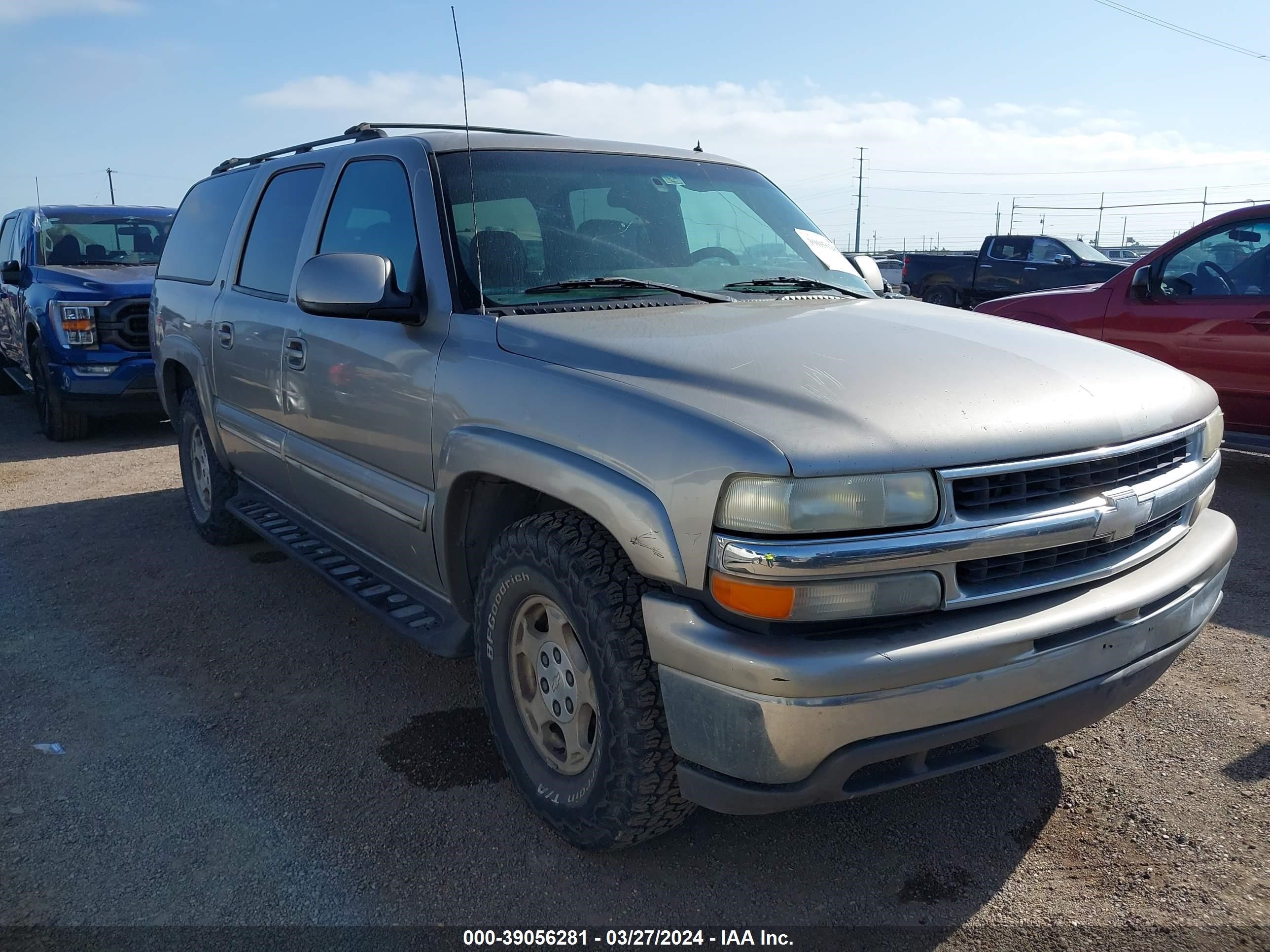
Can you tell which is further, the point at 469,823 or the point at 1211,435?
the point at 1211,435

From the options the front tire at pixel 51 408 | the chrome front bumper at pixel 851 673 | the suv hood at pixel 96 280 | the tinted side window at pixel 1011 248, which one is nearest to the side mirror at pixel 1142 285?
the chrome front bumper at pixel 851 673

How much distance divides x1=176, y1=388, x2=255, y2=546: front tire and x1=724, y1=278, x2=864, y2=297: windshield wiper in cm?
294

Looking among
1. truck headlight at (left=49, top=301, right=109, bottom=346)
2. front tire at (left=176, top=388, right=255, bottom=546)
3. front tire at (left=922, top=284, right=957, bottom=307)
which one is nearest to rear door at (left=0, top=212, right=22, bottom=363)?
truck headlight at (left=49, top=301, right=109, bottom=346)

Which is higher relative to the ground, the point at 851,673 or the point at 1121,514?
the point at 1121,514

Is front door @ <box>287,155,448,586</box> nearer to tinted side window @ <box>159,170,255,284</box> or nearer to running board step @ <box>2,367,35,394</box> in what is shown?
tinted side window @ <box>159,170,255,284</box>

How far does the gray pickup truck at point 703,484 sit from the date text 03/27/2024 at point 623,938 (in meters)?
0.22

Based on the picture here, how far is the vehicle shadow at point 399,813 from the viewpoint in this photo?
8.07 ft

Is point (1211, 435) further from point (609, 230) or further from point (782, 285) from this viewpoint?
point (609, 230)

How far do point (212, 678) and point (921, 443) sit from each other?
2898mm

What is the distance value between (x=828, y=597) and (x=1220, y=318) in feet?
18.1

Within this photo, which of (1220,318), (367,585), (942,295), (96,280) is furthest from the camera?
(942,295)

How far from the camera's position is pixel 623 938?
234 centimetres

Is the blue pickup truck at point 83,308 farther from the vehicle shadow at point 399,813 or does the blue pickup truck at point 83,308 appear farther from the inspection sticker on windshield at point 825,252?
the inspection sticker on windshield at point 825,252

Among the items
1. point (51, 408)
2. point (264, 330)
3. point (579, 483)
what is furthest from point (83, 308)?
point (579, 483)
